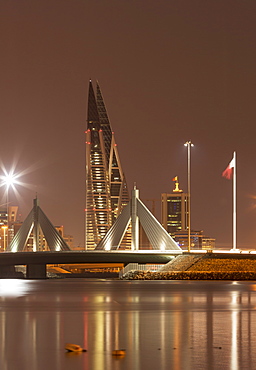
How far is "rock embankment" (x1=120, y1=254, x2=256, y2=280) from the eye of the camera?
7900 cm

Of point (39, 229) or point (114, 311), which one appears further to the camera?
point (39, 229)

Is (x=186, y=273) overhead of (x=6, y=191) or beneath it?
beneath

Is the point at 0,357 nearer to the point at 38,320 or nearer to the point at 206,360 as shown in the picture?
the point at 206,360

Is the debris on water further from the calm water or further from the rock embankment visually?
the rock embankment

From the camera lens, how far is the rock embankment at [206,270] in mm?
79000

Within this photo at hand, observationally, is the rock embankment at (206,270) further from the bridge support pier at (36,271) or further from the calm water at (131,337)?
the calm water at (131,337)

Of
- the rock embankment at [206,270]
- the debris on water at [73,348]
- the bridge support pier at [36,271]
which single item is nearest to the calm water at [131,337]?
the debris on water at [73,348]

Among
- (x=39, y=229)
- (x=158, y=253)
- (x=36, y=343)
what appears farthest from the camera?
(x=39, y=229)

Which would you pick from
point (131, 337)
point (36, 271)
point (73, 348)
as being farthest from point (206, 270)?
point (73, 348)

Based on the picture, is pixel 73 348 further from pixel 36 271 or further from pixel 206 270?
pixel 36 271

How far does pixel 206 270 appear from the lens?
82.9 meters

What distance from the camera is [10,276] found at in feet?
470

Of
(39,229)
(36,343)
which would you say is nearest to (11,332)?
(36,343)

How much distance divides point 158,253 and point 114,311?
72.5 m
